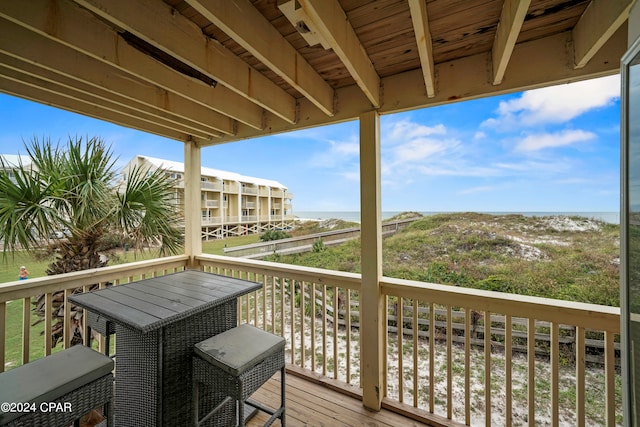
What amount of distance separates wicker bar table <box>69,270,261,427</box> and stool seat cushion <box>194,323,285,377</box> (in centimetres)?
20

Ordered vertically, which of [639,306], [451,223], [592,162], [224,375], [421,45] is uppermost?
[421,45]

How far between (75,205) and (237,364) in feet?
6.95

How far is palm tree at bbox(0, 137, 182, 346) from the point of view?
186 cm

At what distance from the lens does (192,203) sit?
3.15m

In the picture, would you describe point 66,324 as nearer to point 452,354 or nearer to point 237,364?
point 237,364

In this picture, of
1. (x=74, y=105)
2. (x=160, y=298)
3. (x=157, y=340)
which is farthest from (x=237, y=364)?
(x=74, y=105)

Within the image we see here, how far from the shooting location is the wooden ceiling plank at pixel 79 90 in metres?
1.50

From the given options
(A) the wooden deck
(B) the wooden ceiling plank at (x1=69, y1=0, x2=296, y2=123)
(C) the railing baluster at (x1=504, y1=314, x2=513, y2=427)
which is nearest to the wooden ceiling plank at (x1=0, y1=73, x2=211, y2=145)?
(B) the wooden ceiling plank at (x1=69, y1=0, x2=296, y2=123)

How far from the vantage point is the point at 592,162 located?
95.7 inches

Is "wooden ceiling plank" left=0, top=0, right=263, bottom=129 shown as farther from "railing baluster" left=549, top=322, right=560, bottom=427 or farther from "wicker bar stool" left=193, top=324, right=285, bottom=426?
"railing baluster" left=549, top=322, right=560, bottom=427

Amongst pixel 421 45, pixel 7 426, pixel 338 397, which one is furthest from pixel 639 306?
pixel 7 426

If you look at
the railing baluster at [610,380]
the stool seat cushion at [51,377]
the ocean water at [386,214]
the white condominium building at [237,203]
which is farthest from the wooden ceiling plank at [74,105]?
the railing baluster at [610,380]

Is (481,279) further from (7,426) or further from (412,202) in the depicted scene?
(7,426)

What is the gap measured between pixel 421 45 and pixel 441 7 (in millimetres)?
Result: 212
